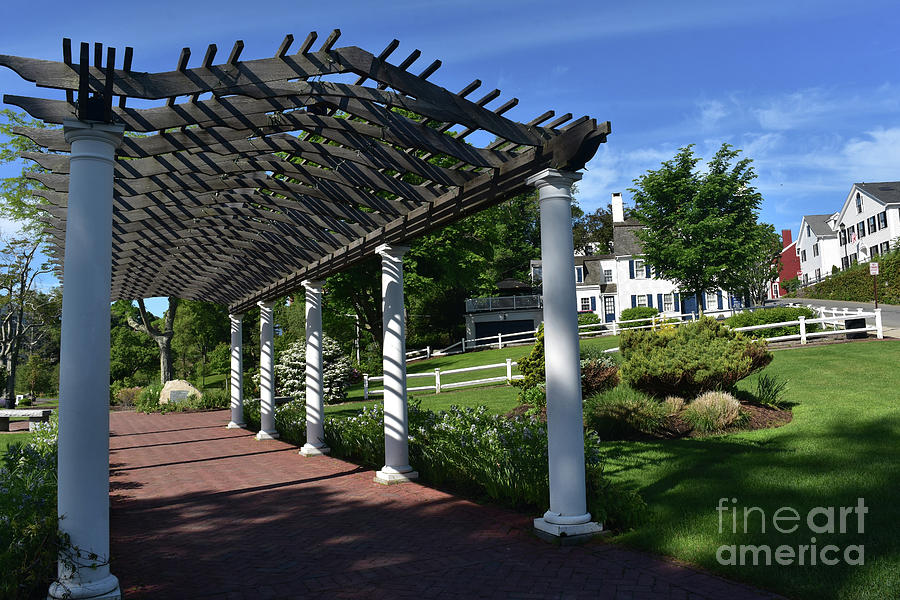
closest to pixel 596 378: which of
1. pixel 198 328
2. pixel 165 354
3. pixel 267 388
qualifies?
pixel 267 388

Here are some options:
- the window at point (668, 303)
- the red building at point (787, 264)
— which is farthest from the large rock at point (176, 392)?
the red building at point (787, 264)

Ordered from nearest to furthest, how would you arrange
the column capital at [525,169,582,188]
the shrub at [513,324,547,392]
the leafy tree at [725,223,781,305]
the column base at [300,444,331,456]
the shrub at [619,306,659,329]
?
the column capital at [525,169,582,188] < the column base at [300,444,331,456] < the shrub at [513,324,547,392] < the leafy tree at [725,223,781,305] < the shrub at [619,306,659,329]

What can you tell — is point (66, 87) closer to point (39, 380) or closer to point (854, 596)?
point (854, 596)

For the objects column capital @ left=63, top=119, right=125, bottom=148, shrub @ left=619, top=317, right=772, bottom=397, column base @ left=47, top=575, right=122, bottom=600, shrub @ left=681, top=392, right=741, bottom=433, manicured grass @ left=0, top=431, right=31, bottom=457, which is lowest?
manicured grass @ left=0, top=431, right=31, bottom=457

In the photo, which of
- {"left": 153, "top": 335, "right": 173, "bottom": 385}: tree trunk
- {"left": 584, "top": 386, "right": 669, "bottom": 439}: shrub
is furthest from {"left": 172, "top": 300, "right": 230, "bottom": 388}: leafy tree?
{"left": 584, "top": 386, "right": 669, "bottom": 439}: shrub

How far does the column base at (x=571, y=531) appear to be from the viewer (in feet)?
18.8

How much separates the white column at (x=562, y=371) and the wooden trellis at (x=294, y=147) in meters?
Answer: 0.39

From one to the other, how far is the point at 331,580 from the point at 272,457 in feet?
25.4

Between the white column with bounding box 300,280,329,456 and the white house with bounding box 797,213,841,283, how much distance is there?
61012mm

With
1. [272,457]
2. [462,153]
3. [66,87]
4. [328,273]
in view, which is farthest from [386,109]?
[272,457]

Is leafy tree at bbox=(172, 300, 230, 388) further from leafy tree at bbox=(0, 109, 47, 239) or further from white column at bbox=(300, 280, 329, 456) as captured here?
white column at bbox=(300, 280, 329, 456)

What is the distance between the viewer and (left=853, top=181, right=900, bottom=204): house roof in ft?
165

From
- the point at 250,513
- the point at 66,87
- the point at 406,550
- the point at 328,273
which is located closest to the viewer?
the point at 66,87

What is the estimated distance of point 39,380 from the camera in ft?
148
